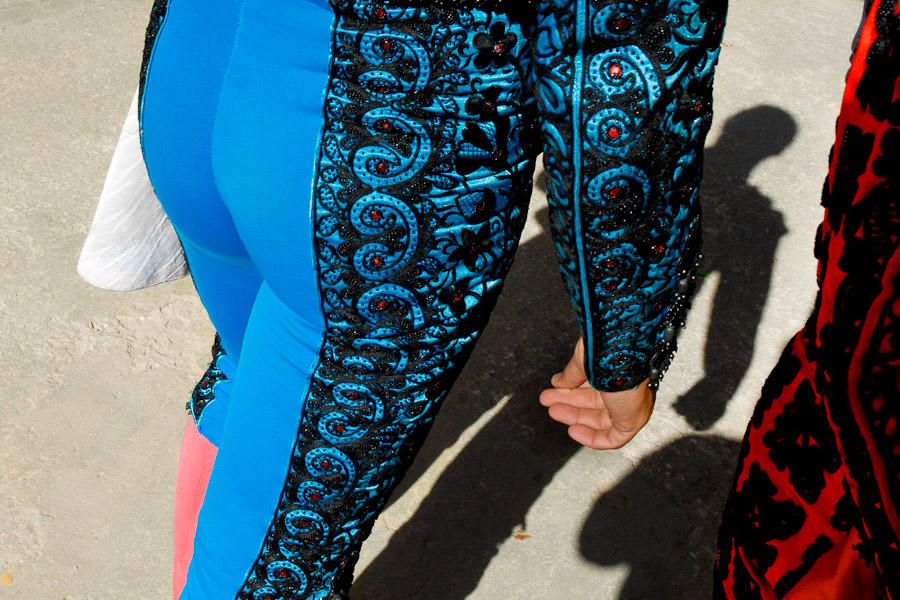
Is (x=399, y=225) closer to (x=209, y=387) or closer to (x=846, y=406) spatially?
(x=846, y=406)

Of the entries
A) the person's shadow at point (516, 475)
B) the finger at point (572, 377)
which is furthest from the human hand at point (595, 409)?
the person's shadow at point (516, 475)

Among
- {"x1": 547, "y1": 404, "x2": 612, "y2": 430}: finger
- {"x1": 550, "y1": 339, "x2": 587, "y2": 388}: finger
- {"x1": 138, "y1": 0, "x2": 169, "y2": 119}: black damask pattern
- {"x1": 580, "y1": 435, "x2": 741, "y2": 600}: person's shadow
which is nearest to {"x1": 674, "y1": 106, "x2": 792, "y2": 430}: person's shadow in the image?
{"x1": 580, "y1": 435, "x2": 741, "y2": 600}: person's shadow

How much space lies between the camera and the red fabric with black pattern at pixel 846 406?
0.75m

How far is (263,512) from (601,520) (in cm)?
126

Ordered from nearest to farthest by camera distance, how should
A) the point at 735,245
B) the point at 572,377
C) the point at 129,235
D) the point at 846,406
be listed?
the point at 846,406
the point at 129,235
the point at 572,377
the point at 735,245

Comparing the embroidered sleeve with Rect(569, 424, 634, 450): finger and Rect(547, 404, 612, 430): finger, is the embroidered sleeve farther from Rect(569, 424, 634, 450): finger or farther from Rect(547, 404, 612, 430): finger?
Rect(547, 404, 612, 430): finger

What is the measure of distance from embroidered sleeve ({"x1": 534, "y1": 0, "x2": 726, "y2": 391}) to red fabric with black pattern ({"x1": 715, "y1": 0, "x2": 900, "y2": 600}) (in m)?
0.16

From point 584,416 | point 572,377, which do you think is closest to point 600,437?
point 584,416

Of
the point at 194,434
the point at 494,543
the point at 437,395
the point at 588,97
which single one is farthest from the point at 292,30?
the point at 494,543

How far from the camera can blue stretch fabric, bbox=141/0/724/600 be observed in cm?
86

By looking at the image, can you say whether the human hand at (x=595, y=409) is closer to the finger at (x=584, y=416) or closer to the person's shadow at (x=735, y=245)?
the finger at (x=584, y=416)

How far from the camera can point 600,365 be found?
1.11 metres

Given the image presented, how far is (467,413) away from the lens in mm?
2369

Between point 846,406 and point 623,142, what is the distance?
0.35 meters
